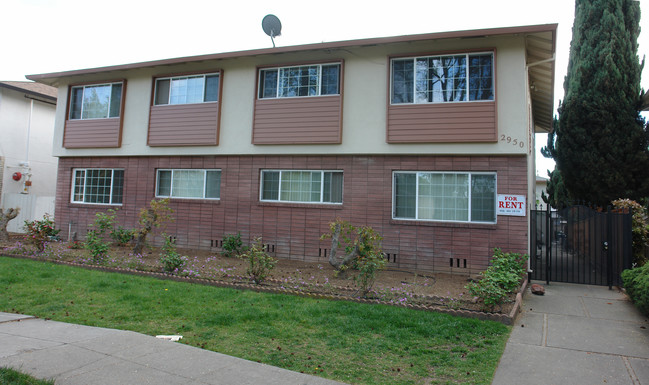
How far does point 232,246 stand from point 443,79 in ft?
24.0

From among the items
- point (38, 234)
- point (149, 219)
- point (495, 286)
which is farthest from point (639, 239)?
point (38, 234)

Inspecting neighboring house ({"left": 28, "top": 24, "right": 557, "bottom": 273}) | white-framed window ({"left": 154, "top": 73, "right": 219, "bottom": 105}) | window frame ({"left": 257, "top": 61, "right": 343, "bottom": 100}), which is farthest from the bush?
white-framed window ({"left": 154, "top": 73, "right": 219, "bottom": 105})

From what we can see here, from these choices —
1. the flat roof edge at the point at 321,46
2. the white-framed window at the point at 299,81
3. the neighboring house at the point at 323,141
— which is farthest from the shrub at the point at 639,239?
the white-framed window at the point at 299,81

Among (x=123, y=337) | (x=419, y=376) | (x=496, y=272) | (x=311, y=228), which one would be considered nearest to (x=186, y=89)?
(x=311, y=228)

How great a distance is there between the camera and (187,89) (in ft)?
43.0

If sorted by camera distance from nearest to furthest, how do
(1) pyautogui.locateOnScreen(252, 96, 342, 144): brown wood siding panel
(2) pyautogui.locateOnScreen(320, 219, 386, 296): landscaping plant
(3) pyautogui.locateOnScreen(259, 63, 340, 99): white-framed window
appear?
(2) pyautogui.locateOnScreen(320, 219, 386, 296): landscaping plant < (1) pyautogui.locateOnScreen(252, 96, 342, 144): brown wood siding panel < (3) pyautogui.locateOnScreen(259, 63, 340, 99): white-framed window

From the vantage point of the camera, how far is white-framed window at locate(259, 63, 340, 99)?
11453mm

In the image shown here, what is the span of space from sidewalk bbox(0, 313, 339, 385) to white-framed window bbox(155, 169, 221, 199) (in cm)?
767

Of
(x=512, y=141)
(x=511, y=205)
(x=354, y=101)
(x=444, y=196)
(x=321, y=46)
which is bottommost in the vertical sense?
(x=511, y=205)

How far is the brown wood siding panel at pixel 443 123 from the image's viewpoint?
976 centimetres

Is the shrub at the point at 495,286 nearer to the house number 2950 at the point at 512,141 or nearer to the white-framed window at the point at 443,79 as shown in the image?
the house number 2950 at the point at 512,141

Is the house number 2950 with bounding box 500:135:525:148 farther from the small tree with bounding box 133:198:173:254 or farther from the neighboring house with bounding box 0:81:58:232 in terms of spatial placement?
the neighboring house with bounding box 0:81:58:232

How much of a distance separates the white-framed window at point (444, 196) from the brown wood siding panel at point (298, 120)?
2.26 metres

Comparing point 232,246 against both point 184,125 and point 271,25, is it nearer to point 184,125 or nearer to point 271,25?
point 184,125
